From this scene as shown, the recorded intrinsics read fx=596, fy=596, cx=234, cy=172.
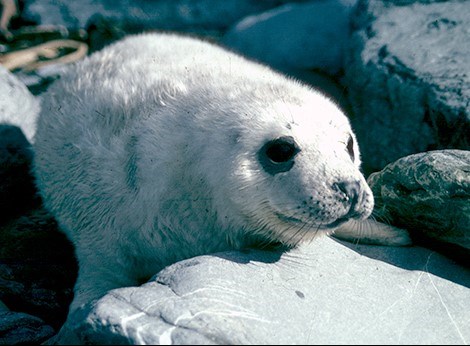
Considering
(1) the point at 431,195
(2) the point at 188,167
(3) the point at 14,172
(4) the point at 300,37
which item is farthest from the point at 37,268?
(4) the point at 300,37

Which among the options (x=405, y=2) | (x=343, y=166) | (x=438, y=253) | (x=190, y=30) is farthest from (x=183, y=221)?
(x=190, y=30)

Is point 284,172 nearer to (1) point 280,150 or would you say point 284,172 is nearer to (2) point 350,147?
(1) point 280,150

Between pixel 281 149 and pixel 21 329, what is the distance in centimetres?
149

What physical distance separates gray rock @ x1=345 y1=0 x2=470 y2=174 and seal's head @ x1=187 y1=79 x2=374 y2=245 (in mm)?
1290

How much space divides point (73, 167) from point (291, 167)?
1.25m

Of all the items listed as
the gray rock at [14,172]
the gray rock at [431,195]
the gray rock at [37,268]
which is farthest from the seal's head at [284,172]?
the gray rock at [14,172]

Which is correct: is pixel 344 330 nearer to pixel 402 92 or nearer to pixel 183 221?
pixel 183 221

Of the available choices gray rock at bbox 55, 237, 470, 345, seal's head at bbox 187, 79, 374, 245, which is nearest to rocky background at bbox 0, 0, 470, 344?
gray rock at bbox 55, 237, 470, 345

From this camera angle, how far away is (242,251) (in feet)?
8.98

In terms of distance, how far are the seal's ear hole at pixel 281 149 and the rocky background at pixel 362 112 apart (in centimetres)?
60

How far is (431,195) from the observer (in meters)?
3.03

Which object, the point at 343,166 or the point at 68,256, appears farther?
the point at 68,256

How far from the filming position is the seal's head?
2516 millimetres

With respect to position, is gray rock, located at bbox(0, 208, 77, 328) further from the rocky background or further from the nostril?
the nostril
